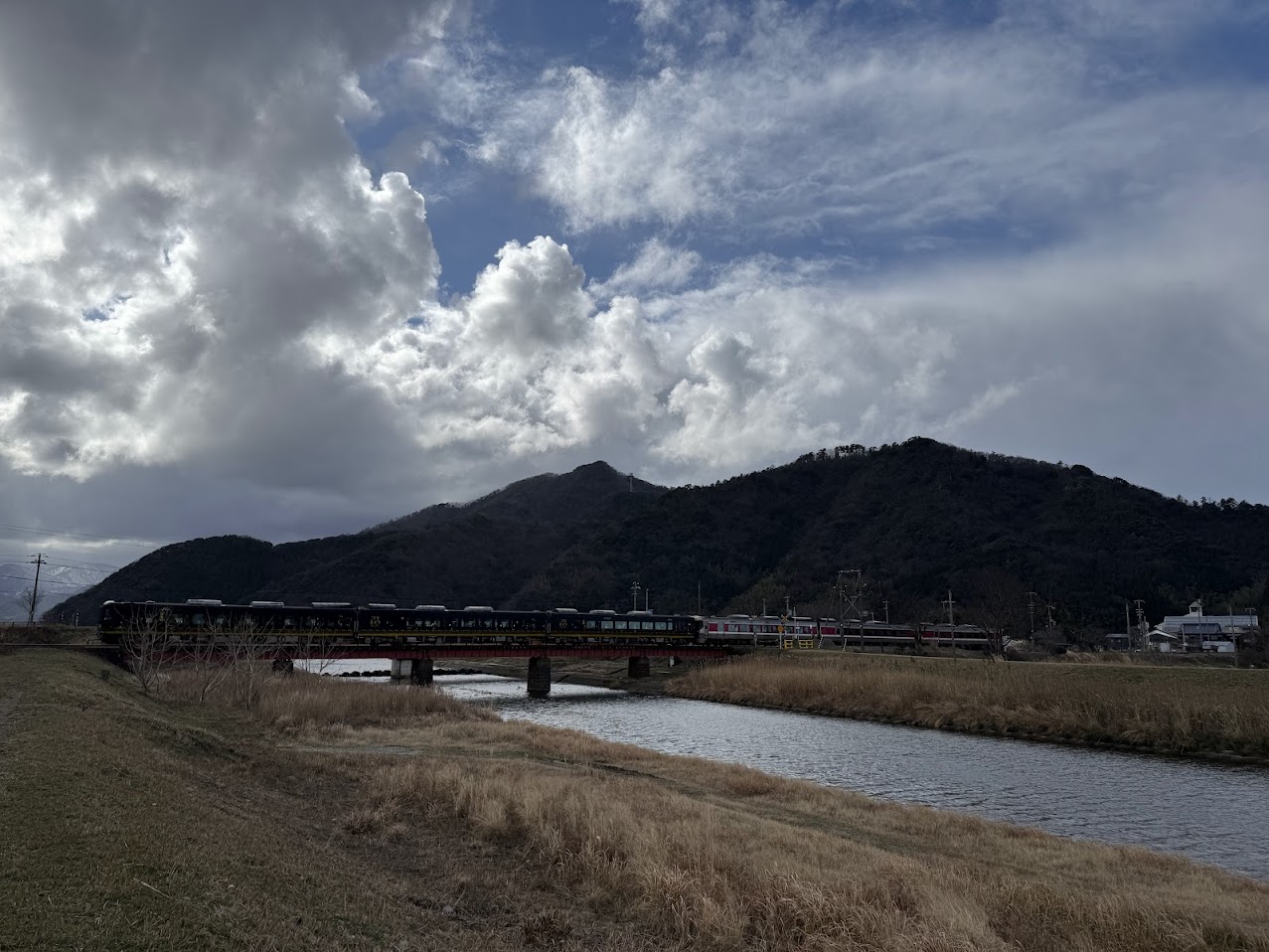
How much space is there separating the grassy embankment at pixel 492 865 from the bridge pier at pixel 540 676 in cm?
5999

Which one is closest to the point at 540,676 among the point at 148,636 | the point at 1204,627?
the point at 148,636

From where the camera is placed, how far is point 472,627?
88.8 meters

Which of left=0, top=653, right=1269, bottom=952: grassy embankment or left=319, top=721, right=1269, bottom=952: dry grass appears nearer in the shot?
left=0, top=653, right=1269, bottom=952: grassy embankment

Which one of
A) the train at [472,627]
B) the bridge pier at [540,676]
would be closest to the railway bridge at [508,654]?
the bridge pier at [540,676]

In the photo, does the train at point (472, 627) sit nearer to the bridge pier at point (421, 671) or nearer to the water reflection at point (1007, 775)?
the bridge pier at point (421, 671)

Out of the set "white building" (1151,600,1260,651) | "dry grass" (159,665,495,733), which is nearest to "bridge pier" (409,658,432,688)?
"dry grass" (159,665,495,733)

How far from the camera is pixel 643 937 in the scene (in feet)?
42.4

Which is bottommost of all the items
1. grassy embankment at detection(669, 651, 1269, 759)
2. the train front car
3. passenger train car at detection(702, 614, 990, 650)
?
grassy embankment at detection(669, 651, 1269, 759)

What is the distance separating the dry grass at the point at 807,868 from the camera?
13164 mm

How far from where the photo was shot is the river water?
27.0 m

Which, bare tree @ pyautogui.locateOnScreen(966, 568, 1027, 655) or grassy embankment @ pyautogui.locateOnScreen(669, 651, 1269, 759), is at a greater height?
bare tree @ pyautogui.locateOnScreen(966, 568, 1027, 655)

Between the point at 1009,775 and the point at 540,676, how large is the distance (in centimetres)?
5665

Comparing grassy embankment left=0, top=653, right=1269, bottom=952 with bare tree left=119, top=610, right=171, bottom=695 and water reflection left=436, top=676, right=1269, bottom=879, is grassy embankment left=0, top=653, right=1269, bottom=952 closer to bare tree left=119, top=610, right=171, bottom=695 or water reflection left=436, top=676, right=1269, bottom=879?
water reflection left=436, top=676, right=1269, bottom=879

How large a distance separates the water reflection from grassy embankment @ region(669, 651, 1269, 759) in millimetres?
2702
